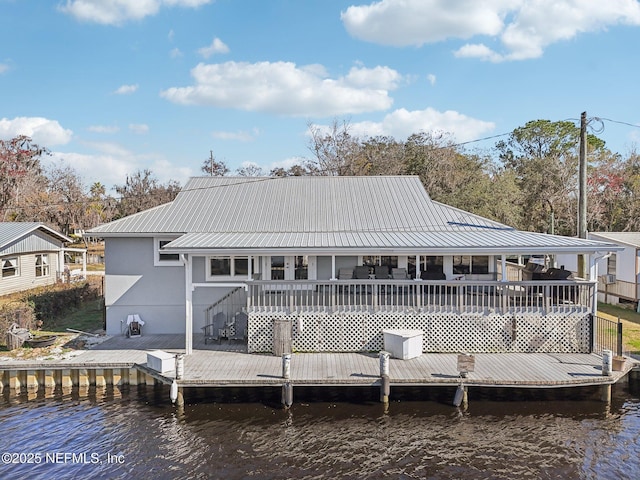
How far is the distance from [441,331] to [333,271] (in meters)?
3.61

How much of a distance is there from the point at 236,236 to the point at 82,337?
6.33 metres

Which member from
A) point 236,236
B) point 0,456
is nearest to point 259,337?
point 236,236

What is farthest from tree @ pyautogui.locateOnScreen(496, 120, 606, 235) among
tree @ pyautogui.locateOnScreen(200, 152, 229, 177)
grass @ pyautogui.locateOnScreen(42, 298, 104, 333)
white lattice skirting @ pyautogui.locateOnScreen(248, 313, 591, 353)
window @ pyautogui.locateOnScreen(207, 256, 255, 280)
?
tree @ pyautogui.locateOnScreen(200, 152, 229, 177)

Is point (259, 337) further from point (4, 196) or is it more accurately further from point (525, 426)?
point (4, 196)

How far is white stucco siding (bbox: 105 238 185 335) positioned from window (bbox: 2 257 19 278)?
37.0ft

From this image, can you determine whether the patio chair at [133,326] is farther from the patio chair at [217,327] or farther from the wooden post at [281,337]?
the wooden post at [281,337]

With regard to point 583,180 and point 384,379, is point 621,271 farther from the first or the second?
point 384,379

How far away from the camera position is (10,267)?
2327 centimetres

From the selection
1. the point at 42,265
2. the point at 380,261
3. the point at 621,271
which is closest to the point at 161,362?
the point at 380,261

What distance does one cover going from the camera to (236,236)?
14.9 meters

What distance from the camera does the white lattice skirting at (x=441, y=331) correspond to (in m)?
13.2

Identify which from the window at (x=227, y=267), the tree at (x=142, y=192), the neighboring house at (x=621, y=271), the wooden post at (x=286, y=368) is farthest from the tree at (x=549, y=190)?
the tree at (x=142, y=192)

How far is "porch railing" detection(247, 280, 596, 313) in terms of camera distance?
43.1 ft

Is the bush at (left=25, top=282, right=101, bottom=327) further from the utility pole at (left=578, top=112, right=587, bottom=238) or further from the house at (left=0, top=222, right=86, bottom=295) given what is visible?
the utility pole at (left=578, top=112, right=587, bottom=238)
